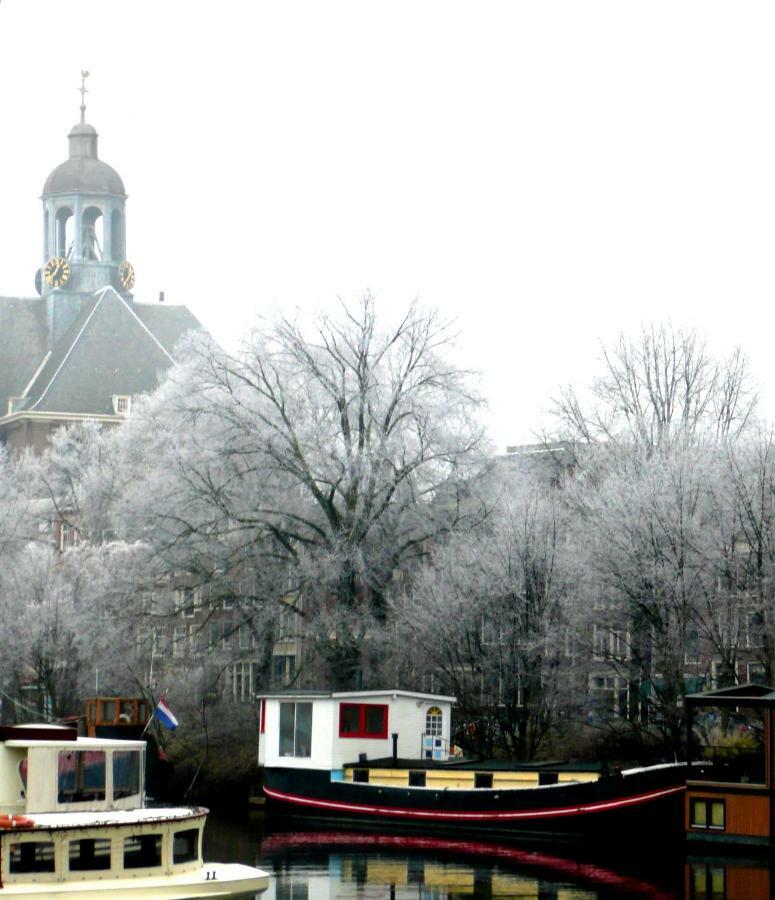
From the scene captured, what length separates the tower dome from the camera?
14088cm

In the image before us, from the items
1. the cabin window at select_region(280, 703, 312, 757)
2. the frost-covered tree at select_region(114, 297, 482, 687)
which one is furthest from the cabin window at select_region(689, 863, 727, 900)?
the frost-covered tree at select_region(114, 297, 482, 687)

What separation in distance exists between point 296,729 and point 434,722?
4283 millimetres

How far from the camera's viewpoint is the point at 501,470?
2781 inches

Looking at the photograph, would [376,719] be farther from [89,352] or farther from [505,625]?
[89,352]

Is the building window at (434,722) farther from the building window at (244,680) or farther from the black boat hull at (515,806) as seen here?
the building window at (244,680)

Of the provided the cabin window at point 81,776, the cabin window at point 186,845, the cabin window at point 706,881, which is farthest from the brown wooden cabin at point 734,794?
the cabin window at point 81,776

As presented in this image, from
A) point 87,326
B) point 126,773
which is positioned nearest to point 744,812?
point 126,773

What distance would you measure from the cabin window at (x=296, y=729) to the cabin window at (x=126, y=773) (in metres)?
22.0

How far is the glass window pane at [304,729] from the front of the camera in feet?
203

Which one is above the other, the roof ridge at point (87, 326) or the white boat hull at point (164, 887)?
the roof ridge at point (87, 326)

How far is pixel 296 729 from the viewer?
205ft

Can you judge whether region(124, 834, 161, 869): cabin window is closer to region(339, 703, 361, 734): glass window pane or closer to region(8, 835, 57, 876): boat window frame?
region(8, 835, 57, 876): boat window frame

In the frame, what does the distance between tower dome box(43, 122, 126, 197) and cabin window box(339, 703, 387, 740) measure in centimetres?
8523

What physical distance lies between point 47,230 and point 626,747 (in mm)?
90054
